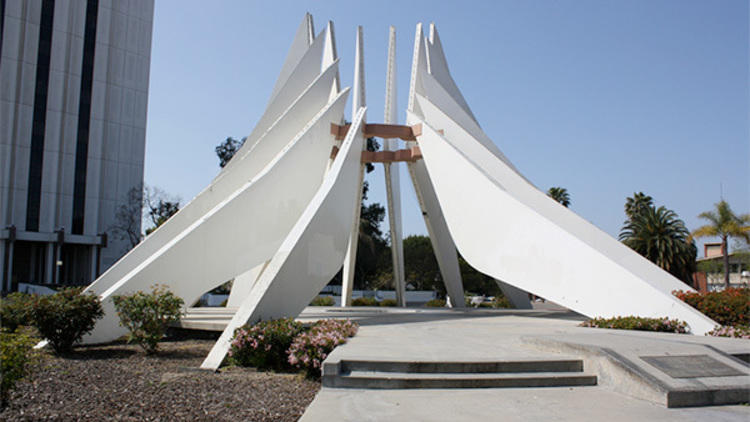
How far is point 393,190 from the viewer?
68.9 feet

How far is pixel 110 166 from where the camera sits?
133 ft

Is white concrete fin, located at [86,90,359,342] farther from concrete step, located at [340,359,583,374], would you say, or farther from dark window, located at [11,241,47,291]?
dark window, located at [11,241,47,291]

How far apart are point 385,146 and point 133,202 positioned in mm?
27156

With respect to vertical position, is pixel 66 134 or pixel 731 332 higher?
pixel 66 134

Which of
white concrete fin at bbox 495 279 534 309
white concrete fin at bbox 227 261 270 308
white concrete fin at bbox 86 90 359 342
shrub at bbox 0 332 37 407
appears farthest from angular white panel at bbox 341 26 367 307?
shrub at bbox 0 332 37 407

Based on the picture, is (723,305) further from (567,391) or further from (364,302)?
(364,302)

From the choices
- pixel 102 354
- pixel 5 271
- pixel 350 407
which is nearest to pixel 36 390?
pixel 102 354

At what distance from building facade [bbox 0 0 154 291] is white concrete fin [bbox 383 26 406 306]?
26380 millimetres

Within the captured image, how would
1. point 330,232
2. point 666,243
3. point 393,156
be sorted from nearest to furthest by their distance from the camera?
point 330,232 → point 393,156 → point 666,243

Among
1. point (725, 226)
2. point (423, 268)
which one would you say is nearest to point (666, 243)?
point (725, 226)

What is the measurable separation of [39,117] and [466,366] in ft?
134

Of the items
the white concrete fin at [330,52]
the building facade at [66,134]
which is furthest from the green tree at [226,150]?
the white concrete fin at [330,52]

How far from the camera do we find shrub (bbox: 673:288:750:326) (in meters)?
10.5

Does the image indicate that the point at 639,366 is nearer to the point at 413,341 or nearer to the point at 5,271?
the point at 413,341
